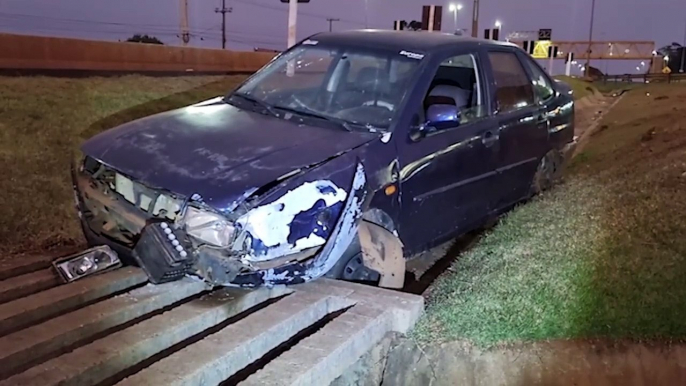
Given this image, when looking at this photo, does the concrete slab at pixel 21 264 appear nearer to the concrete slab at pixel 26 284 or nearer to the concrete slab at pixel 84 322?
the concrete slab at pixel 26 284

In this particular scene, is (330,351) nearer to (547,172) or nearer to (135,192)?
(135,192)

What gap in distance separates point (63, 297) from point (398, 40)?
2951mm

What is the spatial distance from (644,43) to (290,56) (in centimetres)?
6884

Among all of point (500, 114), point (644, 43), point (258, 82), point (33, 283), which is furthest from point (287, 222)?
point (644, 43)

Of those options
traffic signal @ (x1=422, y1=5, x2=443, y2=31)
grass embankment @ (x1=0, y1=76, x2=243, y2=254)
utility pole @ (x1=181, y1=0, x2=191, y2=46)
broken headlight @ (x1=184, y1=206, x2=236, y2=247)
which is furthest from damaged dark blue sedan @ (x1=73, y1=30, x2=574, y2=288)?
utility pole @ (x1=181, y1=0, x2=191, y2=46)

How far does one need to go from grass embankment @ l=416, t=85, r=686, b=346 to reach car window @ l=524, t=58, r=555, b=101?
0.96m

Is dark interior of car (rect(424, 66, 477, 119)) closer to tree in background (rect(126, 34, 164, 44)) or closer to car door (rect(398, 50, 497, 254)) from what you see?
car door (rect(398, 50, 497, 254))

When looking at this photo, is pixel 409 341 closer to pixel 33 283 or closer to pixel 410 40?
pixel 33 283

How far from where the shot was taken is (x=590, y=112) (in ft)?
70.2

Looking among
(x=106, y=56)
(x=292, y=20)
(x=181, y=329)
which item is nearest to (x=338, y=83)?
(x=181, y=329)

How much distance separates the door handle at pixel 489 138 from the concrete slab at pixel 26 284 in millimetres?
3122

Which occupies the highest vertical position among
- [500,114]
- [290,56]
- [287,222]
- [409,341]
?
[290,56]

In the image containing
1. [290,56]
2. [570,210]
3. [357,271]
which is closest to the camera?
[357,271]

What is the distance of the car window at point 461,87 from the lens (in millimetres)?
4879
